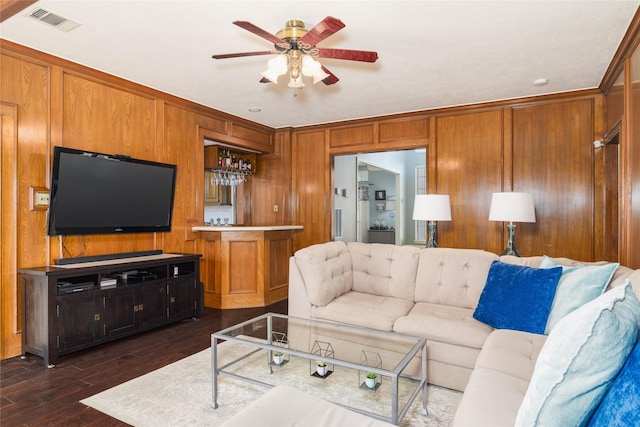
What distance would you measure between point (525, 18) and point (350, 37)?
128 cm

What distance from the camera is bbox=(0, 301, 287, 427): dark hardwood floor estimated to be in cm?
215

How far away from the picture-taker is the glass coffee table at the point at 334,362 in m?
1.95

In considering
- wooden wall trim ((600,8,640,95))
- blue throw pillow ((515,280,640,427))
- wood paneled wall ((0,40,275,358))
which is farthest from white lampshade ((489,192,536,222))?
wood paneled wall ((0,40,275,358))

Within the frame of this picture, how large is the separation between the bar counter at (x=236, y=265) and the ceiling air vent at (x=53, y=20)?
2.48 meters

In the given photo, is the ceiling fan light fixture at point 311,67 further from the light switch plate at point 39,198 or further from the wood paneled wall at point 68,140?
the light switch plate at point 39,198

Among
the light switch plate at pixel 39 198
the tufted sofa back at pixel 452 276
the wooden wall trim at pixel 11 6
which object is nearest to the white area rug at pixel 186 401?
the tufted sofa back at pixel 452 276

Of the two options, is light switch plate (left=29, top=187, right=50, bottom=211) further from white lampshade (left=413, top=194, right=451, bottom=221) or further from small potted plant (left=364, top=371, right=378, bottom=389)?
white lampshade (left=413, top=194, right=451, bottom=221)

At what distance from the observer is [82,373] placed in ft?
8.94

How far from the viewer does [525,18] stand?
2639mm

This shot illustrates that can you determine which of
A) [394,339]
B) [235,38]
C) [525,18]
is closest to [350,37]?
[235,38]

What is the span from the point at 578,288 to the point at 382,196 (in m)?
7.99

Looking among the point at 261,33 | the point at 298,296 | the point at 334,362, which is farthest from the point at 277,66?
the point at 334,362

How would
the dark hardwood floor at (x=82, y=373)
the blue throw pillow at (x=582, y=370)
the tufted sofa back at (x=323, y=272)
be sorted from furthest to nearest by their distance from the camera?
the tufted sofa back at (x=323, y=272) → the dark hardwood floor at (x=82, y=373) → the blue throw pillow at (x=582, y=370)

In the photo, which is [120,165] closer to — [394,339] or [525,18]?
[394,339]
